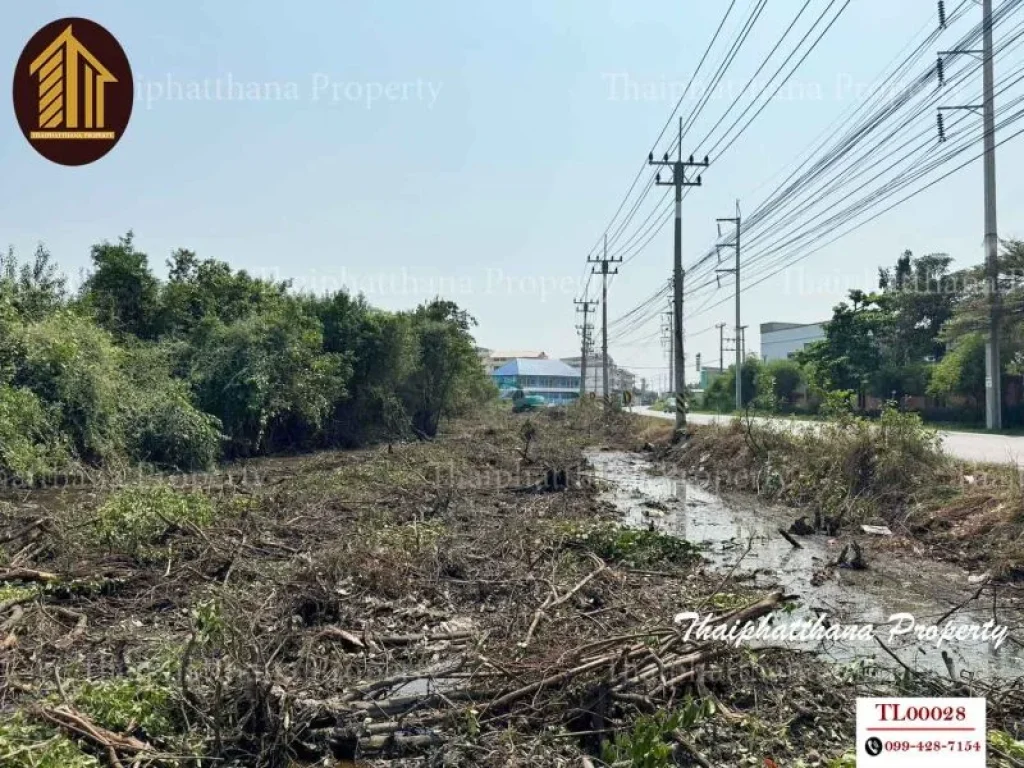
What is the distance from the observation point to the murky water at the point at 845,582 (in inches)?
193

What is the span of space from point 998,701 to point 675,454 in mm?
15067

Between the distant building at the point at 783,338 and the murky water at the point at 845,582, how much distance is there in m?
50.0

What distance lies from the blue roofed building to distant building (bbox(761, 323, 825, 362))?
23.6 meters

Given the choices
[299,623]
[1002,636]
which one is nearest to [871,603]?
[1002,636]

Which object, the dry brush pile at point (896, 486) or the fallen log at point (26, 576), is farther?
the dry brush pile at point (896, 486)

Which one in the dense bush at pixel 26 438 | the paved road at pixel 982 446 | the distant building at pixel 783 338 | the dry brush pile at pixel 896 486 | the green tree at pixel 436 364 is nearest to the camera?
the dry brush pile at pixel 896 486

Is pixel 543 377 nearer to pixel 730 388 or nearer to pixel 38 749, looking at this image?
pixel 730 388

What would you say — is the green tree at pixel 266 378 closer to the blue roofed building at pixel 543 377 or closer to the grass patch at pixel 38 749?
the grass patch at pixel 38 749

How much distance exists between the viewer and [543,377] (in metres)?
85.6

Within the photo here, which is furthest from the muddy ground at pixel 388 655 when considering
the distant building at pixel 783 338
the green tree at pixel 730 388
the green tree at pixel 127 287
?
the distant building at pixel 783 338

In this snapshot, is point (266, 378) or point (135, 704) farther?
point (266, 378)

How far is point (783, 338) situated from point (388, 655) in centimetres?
6283

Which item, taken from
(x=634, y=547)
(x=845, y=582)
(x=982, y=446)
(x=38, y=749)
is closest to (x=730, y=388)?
(x=982, y=446)

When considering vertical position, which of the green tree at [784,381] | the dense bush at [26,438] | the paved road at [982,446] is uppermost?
the green tree at [784,381]
